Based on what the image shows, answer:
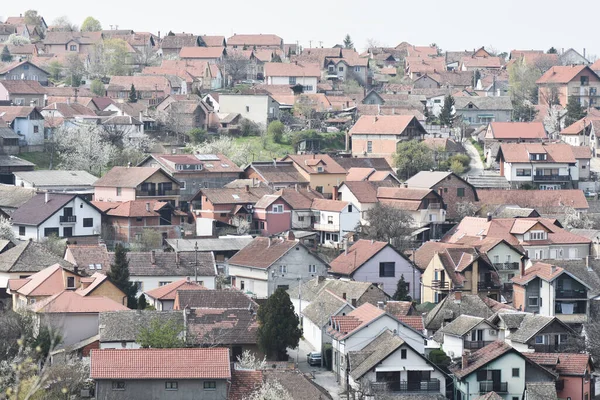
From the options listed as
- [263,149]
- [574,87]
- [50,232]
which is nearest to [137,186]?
[50,232]

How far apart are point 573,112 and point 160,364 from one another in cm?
5793

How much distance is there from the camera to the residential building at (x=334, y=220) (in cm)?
5944

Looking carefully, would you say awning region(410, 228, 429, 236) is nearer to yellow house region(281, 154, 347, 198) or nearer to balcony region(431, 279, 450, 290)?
yellow house region(281, 154, 347, 198)

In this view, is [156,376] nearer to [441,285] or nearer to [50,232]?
[441,285]

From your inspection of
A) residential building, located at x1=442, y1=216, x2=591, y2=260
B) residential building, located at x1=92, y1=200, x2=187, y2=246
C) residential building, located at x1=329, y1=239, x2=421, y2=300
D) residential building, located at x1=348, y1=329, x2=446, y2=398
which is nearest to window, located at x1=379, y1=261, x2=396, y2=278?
residential building, located at x1=329, y1=239, x2=421, y2=300

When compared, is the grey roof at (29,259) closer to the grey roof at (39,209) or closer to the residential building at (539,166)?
the grey roof at (39,209)

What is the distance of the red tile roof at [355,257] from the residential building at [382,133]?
73.8ft

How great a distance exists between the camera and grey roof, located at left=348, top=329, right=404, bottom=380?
1435 inches

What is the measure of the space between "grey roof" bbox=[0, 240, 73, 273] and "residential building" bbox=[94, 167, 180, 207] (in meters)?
11.9

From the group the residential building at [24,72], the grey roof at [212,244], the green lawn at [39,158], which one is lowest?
the grey roof at [212,244]

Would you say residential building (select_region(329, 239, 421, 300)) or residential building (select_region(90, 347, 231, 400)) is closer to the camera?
residential building (select_region(90, 347, 231, 400))

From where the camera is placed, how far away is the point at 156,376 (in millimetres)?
32375

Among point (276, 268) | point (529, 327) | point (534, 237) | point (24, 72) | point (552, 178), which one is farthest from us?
point (24, 72)

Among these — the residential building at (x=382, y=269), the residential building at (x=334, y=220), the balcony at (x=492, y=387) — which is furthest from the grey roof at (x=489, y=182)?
the balcony at (x=492, y=387)
